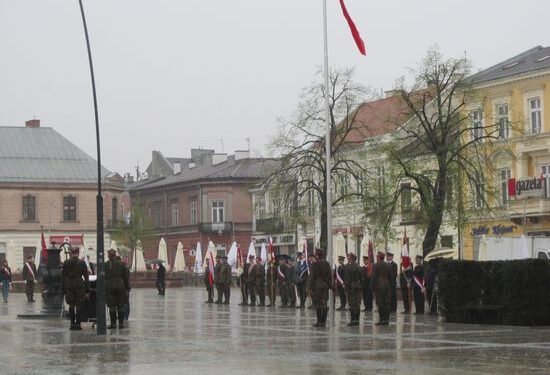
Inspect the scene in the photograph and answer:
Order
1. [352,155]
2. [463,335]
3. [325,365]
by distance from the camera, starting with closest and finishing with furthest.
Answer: [325,365] < [463,335] < [352,155]

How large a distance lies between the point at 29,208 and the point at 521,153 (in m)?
50.0

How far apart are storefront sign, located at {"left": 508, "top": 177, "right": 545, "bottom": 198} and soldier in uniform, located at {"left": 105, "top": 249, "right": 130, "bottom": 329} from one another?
31799 millimetres

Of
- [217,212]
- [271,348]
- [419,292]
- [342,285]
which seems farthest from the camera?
[217,212]

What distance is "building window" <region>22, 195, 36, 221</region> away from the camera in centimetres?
9494

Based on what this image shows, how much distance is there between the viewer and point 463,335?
23.7 meters

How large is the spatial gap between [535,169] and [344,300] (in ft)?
73.3

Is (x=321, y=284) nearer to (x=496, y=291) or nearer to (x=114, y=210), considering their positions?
(x=496, y=291)

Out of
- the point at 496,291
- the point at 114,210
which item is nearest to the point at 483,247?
the point at 496,291

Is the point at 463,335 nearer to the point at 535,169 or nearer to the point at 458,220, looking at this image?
the point at 458,220

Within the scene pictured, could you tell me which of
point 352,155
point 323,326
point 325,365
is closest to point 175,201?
point 352,155

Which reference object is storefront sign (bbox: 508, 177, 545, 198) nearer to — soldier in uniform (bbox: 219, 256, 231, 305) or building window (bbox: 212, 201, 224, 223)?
soldier in uniform (bbox: 219, 256, 231, 305)

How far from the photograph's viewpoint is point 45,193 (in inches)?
3767

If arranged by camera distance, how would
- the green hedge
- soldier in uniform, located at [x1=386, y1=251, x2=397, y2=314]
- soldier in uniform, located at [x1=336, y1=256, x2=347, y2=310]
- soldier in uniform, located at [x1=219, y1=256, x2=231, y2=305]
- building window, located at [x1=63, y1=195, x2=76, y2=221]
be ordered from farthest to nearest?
1. building window, located at [x1=63, y1=195, x2=76, y2=221]
2. soldier in uniform, located at [x1=219, y1=256, x2=231, y2=305]
3. soldier in uniform, located at [x1=336, y1=256, x2=347, y2=310]
4. soldier in uniform, located at [x1=386, y1=251, x2=397, y2=314]
5. the green hedge

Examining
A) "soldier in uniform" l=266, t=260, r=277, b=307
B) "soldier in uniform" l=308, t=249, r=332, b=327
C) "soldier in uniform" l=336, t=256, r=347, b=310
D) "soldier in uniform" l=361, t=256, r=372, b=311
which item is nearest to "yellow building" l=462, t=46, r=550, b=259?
"soldier in uniform" l=266, t=260, r=277, b=307
